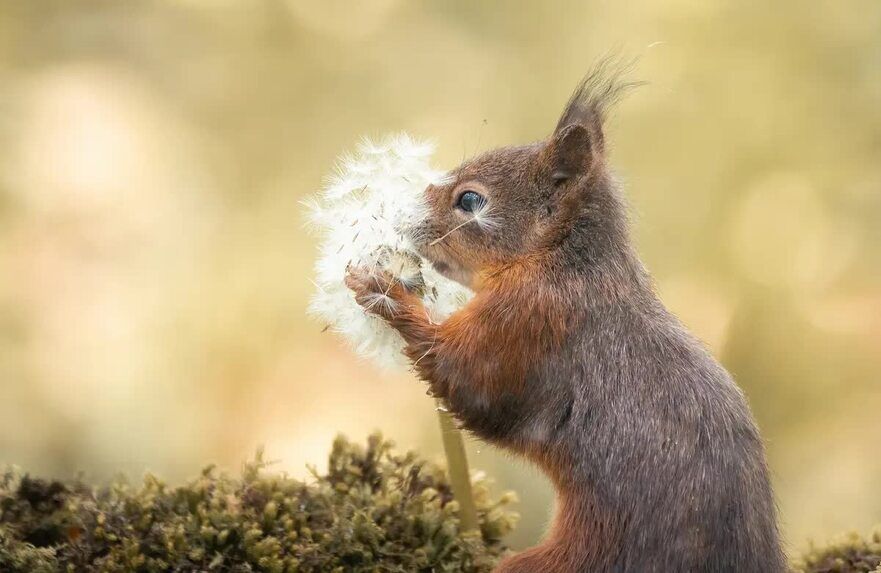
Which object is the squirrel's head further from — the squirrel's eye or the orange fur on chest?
the orange fur on chest

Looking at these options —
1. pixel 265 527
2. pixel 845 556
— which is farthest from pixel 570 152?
pixel 845 556

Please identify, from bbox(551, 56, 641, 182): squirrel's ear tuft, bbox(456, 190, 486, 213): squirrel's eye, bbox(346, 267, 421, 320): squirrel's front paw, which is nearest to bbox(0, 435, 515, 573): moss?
bbox(346, 267, 421, 320): squirrel's front paw

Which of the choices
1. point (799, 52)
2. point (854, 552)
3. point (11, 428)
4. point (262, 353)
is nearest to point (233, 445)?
point (262, 353)

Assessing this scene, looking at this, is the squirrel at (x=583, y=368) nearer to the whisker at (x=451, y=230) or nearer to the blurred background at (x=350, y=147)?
the whisker at (x=451, y=230)

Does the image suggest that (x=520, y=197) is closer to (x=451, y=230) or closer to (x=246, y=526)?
(x=451, y=230)

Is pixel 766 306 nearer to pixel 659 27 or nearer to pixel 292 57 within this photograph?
pixel 659 27

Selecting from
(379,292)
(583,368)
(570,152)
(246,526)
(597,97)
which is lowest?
(246,526)
